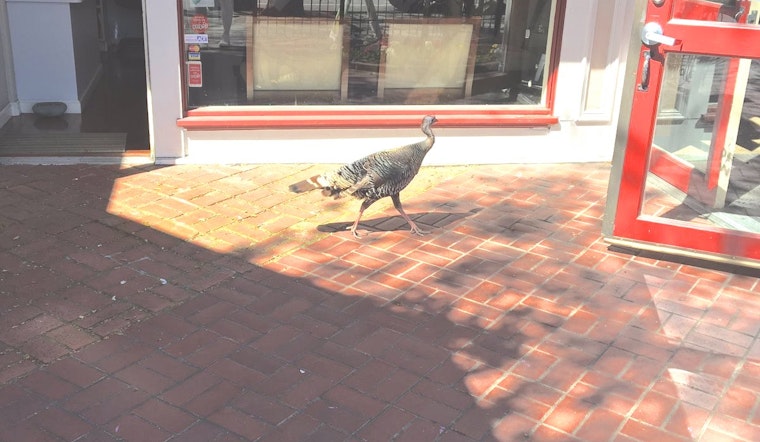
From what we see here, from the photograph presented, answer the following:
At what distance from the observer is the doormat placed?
7176 mm

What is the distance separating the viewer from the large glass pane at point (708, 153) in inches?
212

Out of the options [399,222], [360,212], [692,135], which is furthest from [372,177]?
[692,135]

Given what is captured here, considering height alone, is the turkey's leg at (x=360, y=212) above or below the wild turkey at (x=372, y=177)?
below

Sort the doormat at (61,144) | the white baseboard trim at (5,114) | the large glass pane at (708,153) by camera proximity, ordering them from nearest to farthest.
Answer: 1. the large glass pane at (708,153)
2. the doormat at (61,144)
3. the white baseboard trim at (5,114)

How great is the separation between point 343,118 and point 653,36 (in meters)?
3.14

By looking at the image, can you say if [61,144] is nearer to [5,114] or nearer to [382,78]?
[5,114]

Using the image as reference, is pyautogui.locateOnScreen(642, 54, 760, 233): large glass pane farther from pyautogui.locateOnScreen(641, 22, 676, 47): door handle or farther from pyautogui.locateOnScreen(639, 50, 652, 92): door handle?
pyautogui.locateOnScreen(641, 22, 676, 47): door handle

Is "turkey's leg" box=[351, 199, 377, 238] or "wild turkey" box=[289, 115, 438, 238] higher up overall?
"wild turkey" box=[289, 115, 438, 238]

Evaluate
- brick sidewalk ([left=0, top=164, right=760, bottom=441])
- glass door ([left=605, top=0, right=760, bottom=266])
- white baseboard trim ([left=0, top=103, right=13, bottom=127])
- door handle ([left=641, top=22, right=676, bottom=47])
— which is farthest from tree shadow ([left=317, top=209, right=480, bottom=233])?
white baseboard trim ([left=0, top=103, right=13, bottom=127])

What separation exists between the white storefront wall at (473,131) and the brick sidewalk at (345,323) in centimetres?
68

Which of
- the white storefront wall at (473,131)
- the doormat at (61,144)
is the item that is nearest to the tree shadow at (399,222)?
the white storefront wall at (473,131)

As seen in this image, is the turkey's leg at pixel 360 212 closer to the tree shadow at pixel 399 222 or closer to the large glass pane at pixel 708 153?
the tree shadow at pixel 399 222

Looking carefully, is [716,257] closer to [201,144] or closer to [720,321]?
[720,321]

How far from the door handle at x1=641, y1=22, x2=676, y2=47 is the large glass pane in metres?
0.39
